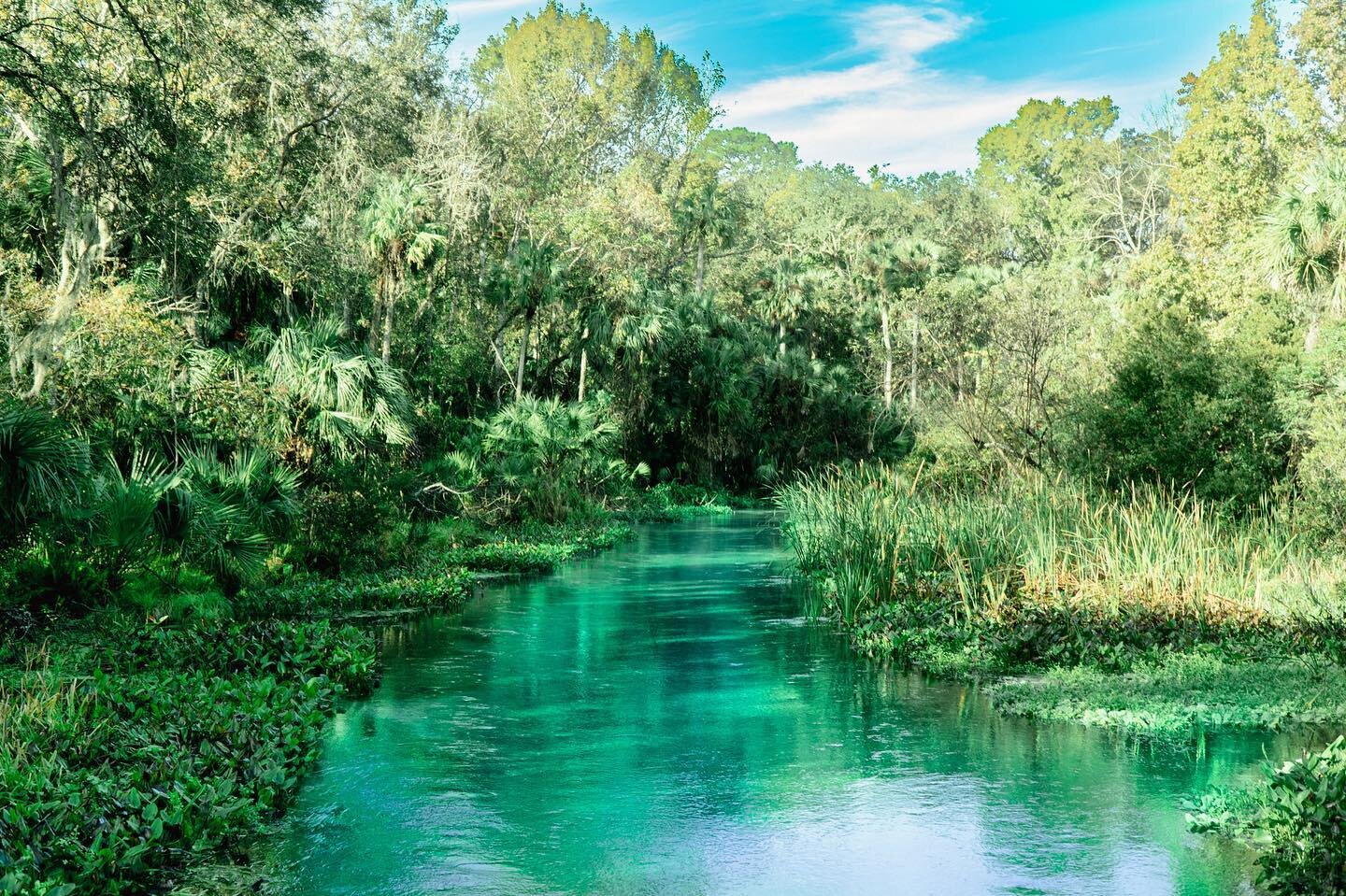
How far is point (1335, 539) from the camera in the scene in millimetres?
14586

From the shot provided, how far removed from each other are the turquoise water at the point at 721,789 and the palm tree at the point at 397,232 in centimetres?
1327

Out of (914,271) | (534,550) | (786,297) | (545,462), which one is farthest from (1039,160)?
(534,550)

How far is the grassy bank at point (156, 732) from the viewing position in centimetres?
547

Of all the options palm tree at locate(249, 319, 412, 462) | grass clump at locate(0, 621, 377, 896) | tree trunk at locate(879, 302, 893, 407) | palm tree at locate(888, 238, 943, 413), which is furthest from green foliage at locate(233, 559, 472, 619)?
tree trunk at locate(879, 302, 893, 407)

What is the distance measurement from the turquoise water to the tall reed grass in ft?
6.11

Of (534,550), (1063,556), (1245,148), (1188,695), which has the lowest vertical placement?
(1188,695)

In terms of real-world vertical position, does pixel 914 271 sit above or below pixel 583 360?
above

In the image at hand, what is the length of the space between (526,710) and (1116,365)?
13.4 m

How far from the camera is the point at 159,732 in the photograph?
23.6ft

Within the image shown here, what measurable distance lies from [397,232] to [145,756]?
18658mm

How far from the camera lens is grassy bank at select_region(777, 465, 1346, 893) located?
8883mm

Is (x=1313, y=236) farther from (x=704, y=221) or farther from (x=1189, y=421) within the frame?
(x=704, y=221)

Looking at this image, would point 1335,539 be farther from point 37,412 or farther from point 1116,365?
point 37,412

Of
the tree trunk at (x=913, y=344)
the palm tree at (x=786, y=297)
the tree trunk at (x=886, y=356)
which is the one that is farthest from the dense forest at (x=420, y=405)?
the palm tree at (x=786, y=297)
